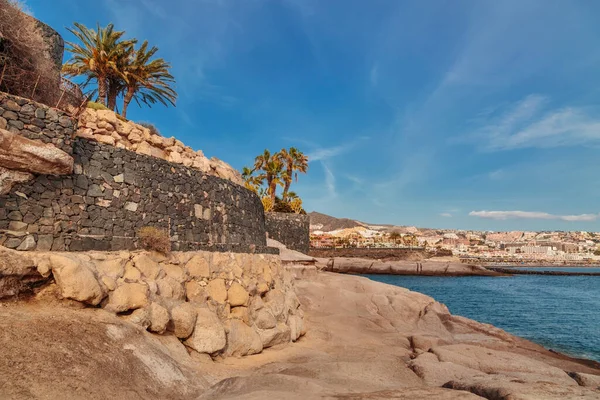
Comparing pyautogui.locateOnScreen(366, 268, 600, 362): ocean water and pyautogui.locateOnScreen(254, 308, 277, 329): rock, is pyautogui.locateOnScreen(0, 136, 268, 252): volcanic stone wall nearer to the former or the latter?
Answer: pyautogui.locateOnScreen(254, 308, 277, 329): rock

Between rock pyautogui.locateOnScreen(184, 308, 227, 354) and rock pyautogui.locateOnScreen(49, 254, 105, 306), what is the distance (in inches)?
107

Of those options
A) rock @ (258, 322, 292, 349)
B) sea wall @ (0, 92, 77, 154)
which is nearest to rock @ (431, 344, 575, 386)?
rock @ (258, 322, 292, 349)

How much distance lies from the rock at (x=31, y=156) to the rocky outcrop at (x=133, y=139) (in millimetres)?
5639

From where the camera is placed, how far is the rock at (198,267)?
445 inches

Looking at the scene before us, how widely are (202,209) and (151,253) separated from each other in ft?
11.9

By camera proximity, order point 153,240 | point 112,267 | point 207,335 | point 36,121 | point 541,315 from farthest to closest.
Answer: point 541,315 < point 153,240 < point 207,335 < point 112,267 < point 36,121

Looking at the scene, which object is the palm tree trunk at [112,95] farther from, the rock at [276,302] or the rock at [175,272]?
the rock at [276,302]

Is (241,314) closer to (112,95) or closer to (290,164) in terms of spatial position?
(112,95)

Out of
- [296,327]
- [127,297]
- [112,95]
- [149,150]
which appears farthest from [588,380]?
[112,95]

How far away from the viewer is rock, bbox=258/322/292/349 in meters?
12.3

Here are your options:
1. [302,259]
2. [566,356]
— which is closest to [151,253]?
[302,259]

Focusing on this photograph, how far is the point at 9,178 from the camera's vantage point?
27.0 ft

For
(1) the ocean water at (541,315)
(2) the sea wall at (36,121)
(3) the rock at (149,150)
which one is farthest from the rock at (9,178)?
(1) the ocean water at (541,315)

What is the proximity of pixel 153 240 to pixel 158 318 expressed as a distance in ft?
7.98
